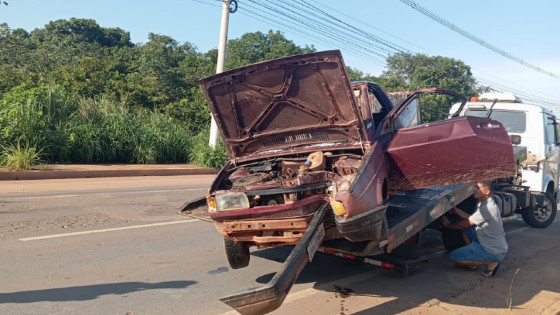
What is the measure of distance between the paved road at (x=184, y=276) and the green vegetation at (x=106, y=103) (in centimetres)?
767

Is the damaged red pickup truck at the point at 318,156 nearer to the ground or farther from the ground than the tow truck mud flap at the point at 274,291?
farther from the ground

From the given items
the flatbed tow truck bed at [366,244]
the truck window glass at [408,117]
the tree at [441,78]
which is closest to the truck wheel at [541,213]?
the flatbed tow truck bed at [366,244]

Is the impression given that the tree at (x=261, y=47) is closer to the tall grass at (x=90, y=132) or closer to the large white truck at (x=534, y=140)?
the tall grass at (x=90, y=132)

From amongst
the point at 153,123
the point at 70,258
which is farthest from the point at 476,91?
the point at 70,258

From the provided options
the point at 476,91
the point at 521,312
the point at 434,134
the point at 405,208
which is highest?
the point at 476,91

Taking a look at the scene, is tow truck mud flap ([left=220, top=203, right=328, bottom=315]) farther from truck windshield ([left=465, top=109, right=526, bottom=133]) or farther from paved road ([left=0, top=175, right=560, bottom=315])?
truck windshield ([left=465, top=109, right=526, bottom=133])

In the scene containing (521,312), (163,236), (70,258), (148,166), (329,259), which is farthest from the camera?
(148,166)

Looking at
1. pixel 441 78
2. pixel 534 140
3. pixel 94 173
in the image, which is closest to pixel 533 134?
pixel 534 140

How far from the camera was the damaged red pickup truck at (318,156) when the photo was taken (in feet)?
15.1

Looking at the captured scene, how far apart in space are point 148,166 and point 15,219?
10.1 meters

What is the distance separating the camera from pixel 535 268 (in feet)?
21.7

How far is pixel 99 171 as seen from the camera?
51.0 ft

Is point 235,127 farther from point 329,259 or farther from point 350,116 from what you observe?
point 329,259

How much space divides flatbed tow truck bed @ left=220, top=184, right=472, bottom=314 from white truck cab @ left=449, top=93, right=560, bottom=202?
342cm
